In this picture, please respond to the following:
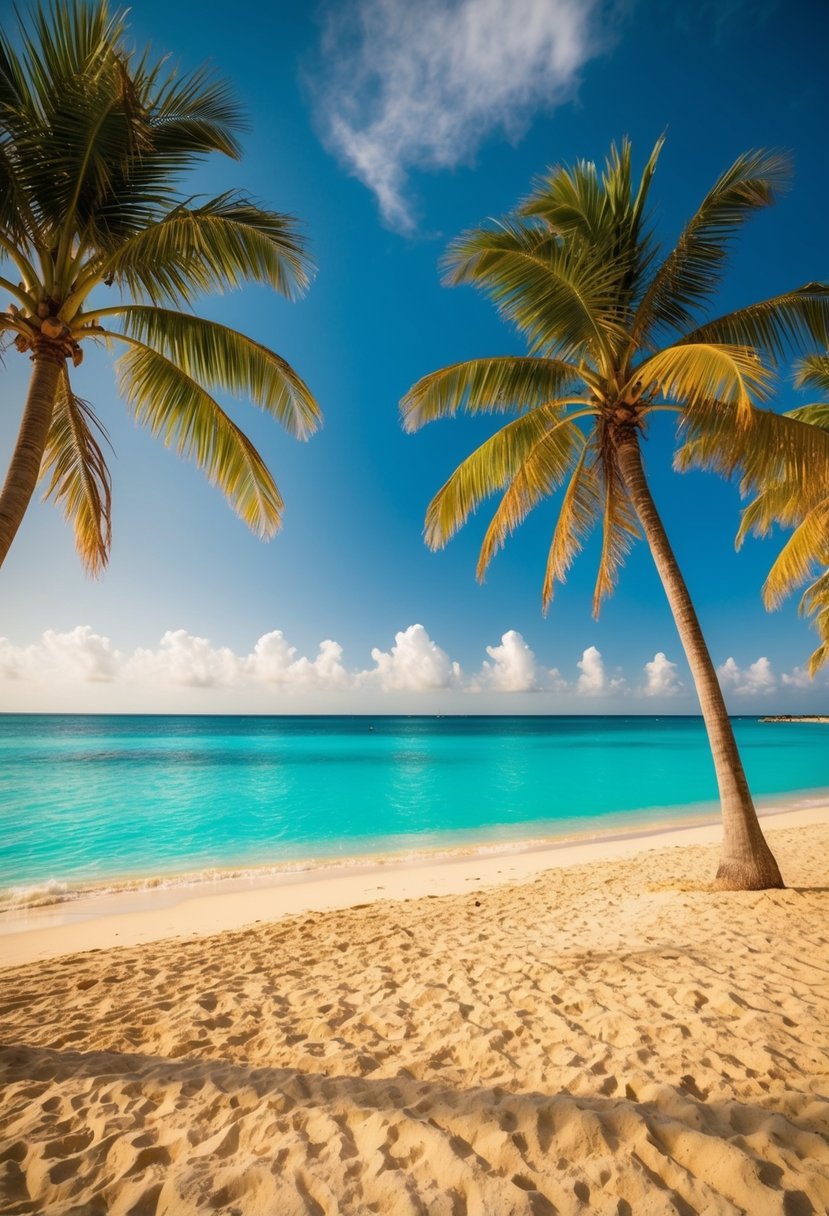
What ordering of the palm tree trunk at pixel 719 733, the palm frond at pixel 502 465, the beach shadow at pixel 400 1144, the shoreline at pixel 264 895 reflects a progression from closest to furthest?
1. the beach shadow at pixel 400 1144
2. the palm tree trunk at pixel 719 733
3. the shoreline at pixel 264 895
4. the palm frond at pixel 502 465

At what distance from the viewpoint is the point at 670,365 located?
511 centimetres

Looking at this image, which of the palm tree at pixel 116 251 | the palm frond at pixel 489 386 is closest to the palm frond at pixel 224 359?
the palm tree at pixel 116 251

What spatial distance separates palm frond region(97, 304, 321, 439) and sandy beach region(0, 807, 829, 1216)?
5.80 m

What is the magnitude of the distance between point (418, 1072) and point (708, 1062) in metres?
1.57

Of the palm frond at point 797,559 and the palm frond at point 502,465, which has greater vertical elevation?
the palm frond at point 502,465

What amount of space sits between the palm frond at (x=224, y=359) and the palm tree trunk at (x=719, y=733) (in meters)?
4.26

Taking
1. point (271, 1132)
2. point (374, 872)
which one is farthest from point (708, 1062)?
point (374, 872)

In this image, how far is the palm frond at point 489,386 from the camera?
6.90 meters

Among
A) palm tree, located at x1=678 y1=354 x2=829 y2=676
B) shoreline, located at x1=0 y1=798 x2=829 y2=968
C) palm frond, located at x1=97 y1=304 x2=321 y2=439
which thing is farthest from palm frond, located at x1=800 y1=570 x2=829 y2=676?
palm frond, located at x1=97 y1=304 x2=321 y2=439

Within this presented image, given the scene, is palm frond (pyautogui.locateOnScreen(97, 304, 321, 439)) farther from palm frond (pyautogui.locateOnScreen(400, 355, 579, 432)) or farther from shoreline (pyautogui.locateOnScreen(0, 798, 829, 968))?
shoreline (pyautogui.locateOnScreen(0, 798, 829, 968))

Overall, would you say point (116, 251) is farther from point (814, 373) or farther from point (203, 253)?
point (814, 373)

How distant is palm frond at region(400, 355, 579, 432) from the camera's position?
6902 mm

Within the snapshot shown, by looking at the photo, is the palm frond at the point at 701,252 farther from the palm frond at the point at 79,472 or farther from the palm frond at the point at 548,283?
the palm frond at the point at 79,472

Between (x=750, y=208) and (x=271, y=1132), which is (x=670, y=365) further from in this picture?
(x=271, y=1132)
